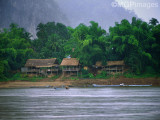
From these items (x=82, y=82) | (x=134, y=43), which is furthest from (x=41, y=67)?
(x=134, y=43)

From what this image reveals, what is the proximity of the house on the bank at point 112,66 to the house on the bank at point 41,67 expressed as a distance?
10635 millimetres

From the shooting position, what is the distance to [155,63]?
58.4 metres

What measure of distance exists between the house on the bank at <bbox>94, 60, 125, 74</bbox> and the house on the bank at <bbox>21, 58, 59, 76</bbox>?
10.6 metres

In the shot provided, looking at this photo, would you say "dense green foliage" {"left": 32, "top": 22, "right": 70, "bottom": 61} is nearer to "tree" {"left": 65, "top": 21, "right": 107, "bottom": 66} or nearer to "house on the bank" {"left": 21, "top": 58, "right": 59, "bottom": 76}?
"house on the bank" {"left": 21, "top": 58, "right": 59, "bottom": 76}

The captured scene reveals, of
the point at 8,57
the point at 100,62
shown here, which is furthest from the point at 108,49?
the point at 8,57

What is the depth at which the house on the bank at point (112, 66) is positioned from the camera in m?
61.7

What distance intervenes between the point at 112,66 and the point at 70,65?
32.8 feet

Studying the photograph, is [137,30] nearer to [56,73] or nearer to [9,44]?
Answer: [56,73]

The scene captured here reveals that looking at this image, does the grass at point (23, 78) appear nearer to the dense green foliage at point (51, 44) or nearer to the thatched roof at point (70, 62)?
the thatched roof at point (70, 62)

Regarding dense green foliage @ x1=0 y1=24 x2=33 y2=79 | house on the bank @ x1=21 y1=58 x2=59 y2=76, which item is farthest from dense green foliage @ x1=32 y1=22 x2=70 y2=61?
dense green foliage @ x1=0 y1=24 x2=33 y2=79

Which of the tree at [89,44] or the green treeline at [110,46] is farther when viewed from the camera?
the tree at [89,44]

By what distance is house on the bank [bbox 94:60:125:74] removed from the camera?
61.7 metres

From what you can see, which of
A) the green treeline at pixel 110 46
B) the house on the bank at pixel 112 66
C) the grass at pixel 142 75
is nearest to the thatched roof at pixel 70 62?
the green treeline at pixel 110 46

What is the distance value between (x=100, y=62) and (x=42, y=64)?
14.4 meters
